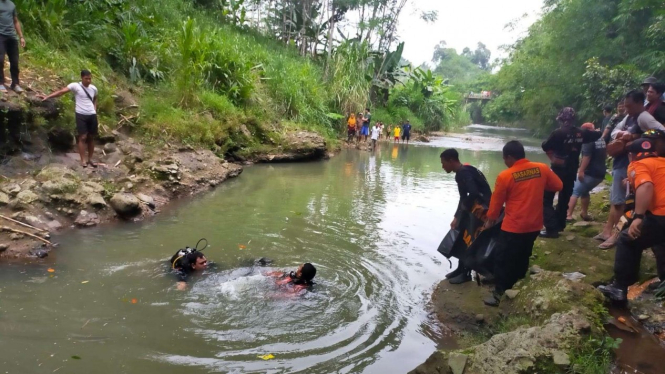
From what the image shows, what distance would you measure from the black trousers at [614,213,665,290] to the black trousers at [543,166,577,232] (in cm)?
180

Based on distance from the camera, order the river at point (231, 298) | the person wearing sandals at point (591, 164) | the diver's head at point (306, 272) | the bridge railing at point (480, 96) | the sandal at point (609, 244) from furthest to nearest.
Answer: the bridge railing at point (480, 96)
the person wearing sandals at point (591, 164)
the sandal at point (609, 244)
the diver's head at point (306, 272)
the river at point (231, 298)

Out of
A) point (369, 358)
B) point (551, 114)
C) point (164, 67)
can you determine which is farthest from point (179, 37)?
point (551, 114)

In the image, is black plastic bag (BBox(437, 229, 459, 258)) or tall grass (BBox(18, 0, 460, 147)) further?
tall grass (BBox(18, 0, 460, 147))

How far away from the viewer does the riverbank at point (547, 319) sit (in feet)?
9.89

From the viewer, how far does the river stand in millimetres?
3709

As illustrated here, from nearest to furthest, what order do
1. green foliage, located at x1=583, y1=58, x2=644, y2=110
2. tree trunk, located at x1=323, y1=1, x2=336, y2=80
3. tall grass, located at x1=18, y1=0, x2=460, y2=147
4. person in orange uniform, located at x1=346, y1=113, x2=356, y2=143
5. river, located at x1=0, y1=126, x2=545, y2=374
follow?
river, located at x1=0, y1=126, x2=545, y2=374 < tall grass, located at x1=18, y1=0, x2=460, y2=147 < green foliage, located at x1=583, y1=58, x2=644, y2=110 < person in orange uniform, located at x1=346, y1=113, x2=356, y2=143 < tree trunk, located at x1=323, y1=1, x2=336, y2=80

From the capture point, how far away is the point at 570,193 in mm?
6293

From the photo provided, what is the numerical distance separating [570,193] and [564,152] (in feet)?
2.30

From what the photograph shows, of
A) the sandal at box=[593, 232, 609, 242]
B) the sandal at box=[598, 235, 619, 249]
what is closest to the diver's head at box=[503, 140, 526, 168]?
the sandal at box=[598, 235, 619, 249]

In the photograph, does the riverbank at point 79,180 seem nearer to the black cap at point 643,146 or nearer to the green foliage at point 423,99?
the black cap at point 643,146

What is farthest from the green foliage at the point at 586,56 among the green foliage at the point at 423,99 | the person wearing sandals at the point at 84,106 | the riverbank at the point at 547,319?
the person wearing sandals at the point at 84,106

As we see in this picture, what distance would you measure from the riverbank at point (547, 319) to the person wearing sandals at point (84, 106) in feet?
22.1

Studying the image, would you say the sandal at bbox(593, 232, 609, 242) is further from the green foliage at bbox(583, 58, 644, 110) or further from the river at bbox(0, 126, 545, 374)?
the green foliage at bbox(583, 58, 644, 110)

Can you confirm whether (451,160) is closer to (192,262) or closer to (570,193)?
(570,193)
